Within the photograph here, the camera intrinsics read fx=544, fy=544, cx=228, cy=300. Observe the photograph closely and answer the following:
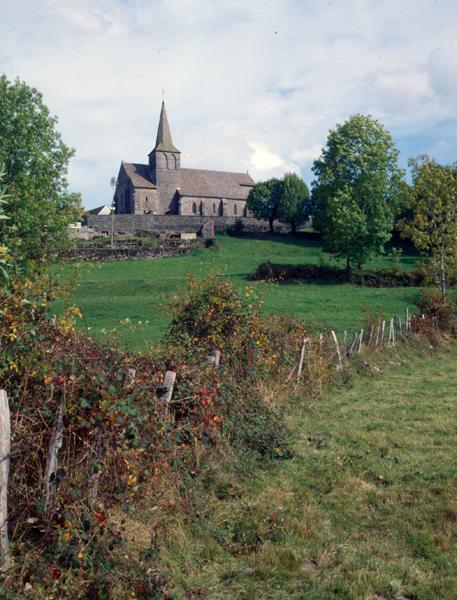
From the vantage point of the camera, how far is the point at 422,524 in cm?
592

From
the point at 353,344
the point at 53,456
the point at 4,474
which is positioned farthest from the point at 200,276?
the point at 4,474

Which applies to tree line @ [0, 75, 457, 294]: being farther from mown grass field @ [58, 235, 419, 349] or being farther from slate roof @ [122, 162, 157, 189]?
slate roof @ [122, 162, 157, 189]

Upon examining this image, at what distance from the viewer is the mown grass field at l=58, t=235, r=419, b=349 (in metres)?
23.5

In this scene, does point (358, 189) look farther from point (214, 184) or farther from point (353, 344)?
point (214, 184)

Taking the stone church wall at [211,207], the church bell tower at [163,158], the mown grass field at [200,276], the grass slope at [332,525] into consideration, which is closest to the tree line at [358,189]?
the mown grass field at [200,276]

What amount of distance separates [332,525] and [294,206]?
2829 inches

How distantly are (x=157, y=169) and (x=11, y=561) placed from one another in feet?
312

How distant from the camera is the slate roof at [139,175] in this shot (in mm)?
93000

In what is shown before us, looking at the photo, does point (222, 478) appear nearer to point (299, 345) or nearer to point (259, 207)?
point (299, 345)

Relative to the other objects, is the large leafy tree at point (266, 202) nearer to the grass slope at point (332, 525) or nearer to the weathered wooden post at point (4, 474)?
the grass slope at point (332, 525)

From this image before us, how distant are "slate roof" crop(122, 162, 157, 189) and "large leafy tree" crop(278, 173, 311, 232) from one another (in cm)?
2718

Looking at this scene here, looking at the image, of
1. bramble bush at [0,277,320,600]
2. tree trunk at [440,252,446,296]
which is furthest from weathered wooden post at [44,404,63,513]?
tree trunk at [440,252,446,296]

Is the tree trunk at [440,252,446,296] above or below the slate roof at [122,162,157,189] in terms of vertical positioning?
below

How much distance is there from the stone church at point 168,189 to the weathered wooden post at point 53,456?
8907cm
